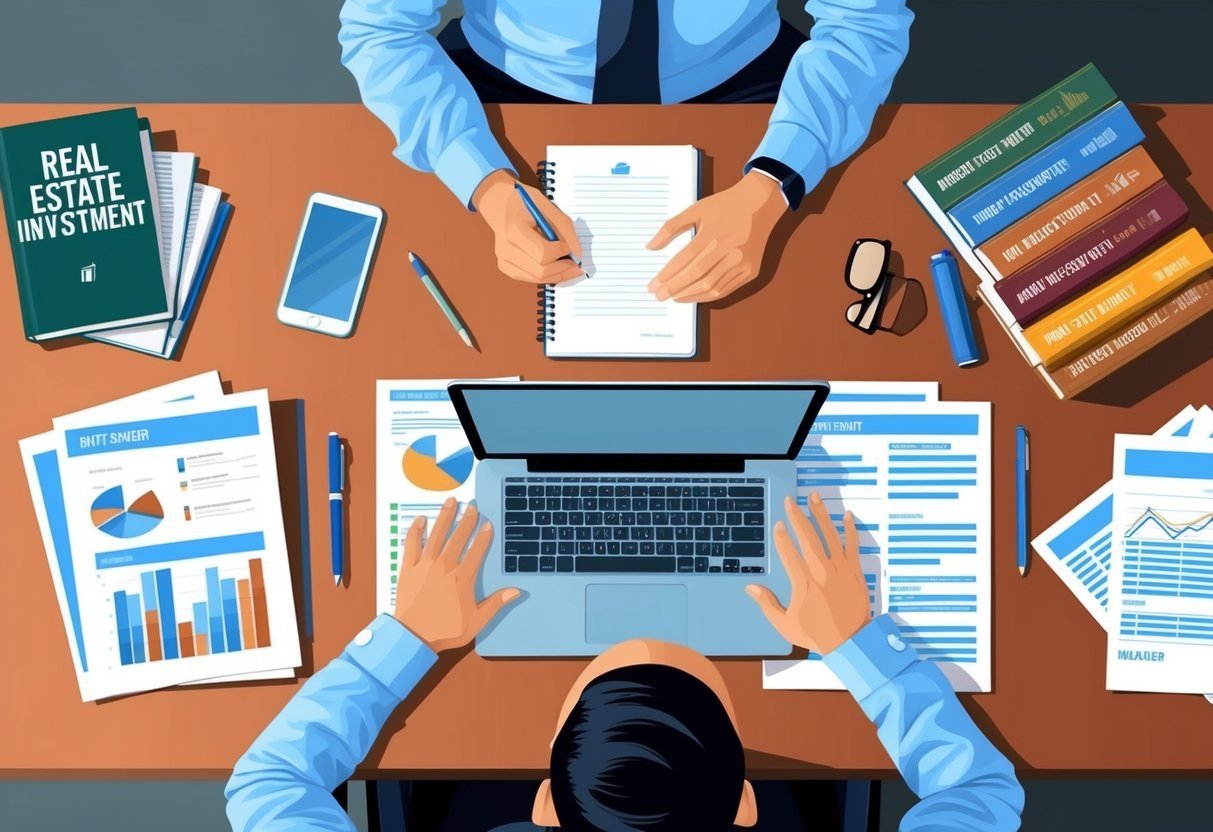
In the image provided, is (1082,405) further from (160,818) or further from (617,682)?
(160,818)

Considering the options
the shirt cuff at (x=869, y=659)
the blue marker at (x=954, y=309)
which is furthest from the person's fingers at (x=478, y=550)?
the blue marker at (x=954, y=309)

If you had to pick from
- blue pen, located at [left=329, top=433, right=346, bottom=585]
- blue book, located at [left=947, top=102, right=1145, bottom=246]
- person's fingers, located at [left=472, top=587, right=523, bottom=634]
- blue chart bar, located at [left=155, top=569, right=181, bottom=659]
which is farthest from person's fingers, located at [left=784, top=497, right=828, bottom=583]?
blue chart bar, located at [left=155, top=569, right=181, bottom=659]

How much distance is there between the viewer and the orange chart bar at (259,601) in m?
1.26

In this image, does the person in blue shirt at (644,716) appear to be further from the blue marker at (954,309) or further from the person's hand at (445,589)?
the blue marker at (954,309)

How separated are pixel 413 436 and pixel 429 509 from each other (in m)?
0.10

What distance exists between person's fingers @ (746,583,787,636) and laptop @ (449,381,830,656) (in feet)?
0.04

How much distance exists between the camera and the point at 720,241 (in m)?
1.28

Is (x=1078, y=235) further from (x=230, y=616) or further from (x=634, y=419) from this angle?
(x=230, y=616)

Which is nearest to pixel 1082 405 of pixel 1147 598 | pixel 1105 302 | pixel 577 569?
pixel 1105 302

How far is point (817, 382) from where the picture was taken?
4.01ft

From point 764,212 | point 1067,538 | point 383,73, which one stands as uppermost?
point 383,73

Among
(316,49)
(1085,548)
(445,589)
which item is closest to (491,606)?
(445,589)

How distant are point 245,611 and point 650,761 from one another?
59cm

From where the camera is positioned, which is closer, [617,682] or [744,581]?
[617,682]
